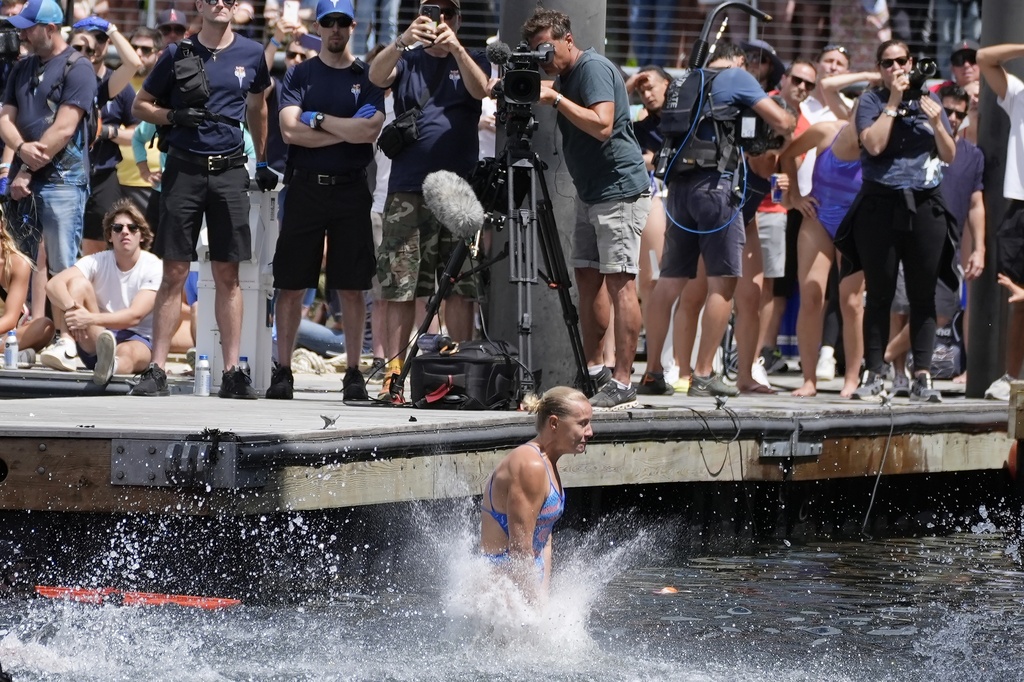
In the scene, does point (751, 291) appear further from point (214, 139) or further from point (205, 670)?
point (205, 670)

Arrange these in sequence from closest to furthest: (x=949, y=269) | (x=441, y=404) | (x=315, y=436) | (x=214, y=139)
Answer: (x=315, y=436)
(x=441, y=404)
(x=214, y=139)
(x=949, y=269)

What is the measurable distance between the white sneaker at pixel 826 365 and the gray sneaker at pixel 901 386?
123cm

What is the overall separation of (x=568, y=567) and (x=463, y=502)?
2.03 feet

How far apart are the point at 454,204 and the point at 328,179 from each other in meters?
0.95

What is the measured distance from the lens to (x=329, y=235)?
368 inches

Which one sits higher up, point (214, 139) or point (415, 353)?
point (214, 139)

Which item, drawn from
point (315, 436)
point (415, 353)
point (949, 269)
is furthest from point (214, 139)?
point (949, 269)

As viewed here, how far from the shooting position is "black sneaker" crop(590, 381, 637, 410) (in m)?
8.68

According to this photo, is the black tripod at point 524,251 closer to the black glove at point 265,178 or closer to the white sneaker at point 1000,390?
the black glove at point 265,178

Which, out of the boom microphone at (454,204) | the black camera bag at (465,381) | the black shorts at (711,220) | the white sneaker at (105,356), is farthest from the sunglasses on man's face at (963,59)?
the white sneaker at (105,356)

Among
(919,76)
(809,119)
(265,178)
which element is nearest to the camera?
(265,178)

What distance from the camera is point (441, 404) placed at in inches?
335

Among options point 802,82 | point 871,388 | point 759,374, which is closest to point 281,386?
point 759,374

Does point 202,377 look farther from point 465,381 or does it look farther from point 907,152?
point 907,152
